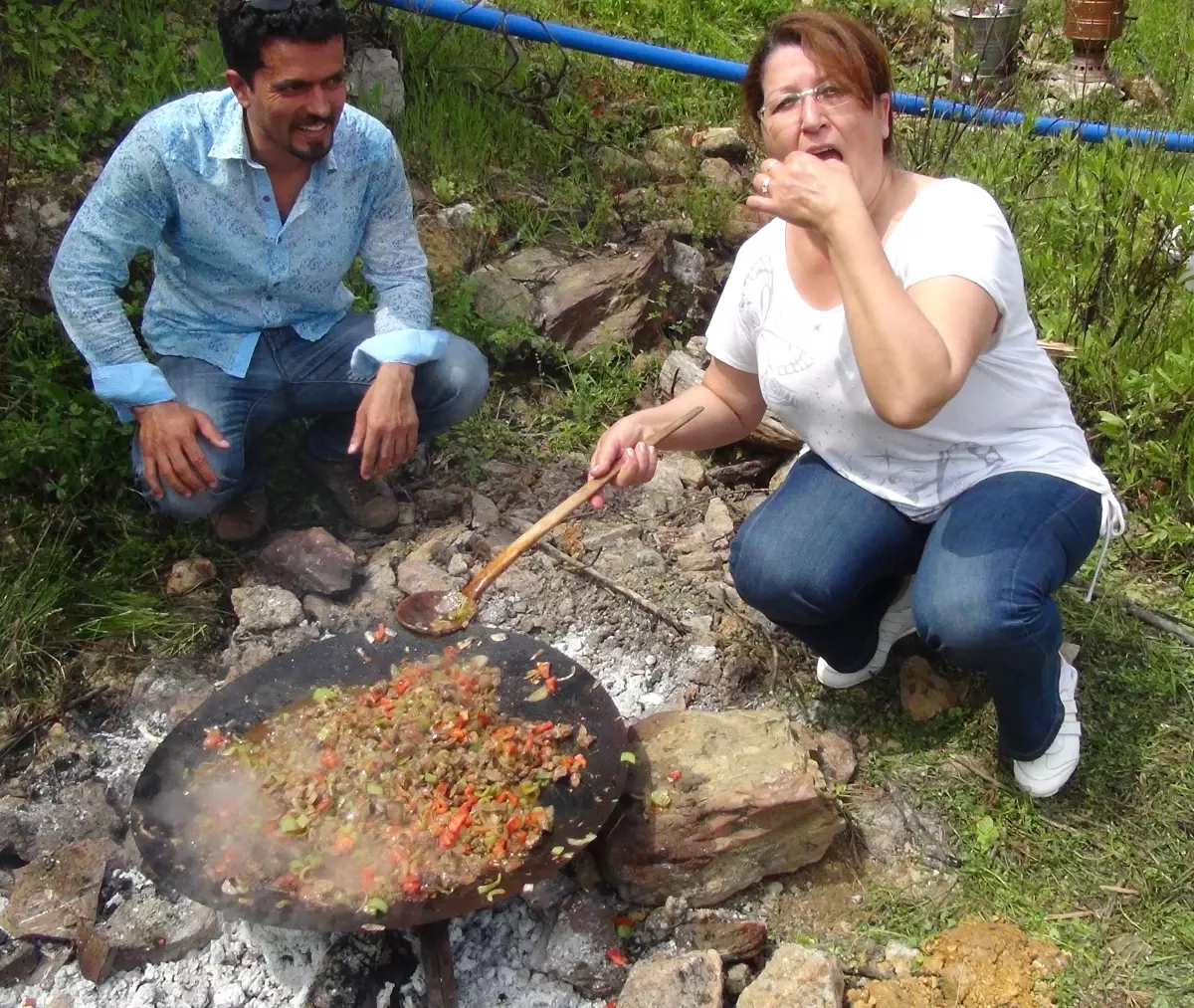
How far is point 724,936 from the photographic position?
2.49 m

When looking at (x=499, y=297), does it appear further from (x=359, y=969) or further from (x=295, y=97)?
(x=359, y=969)

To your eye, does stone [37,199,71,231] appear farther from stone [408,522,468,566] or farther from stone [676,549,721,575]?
stone [676,549,721,575]

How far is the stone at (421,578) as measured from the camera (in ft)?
→ 11.2

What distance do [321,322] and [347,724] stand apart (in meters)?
1.44

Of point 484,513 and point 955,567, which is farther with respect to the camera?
point 484,513

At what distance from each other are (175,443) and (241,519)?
21.0 inches

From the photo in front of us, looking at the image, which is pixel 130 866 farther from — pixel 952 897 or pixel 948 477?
pixel 948 477

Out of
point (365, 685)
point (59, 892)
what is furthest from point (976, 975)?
point (59, 892)

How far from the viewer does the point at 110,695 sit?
3.08 m

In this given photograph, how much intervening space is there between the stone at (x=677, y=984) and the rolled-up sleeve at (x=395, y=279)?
187 centimetres

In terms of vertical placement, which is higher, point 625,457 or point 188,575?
point 625,457

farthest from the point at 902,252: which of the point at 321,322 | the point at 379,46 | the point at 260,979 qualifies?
the point at 379,46

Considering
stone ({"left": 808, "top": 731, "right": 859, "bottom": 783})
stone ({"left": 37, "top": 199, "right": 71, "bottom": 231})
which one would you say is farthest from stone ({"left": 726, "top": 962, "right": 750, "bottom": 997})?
stone ({"left": 37, "top": 199, "right": 71, "bottom": 231})

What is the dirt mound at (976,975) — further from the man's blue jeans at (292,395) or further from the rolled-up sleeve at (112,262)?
the rolled-up sleeve at (112,262)
